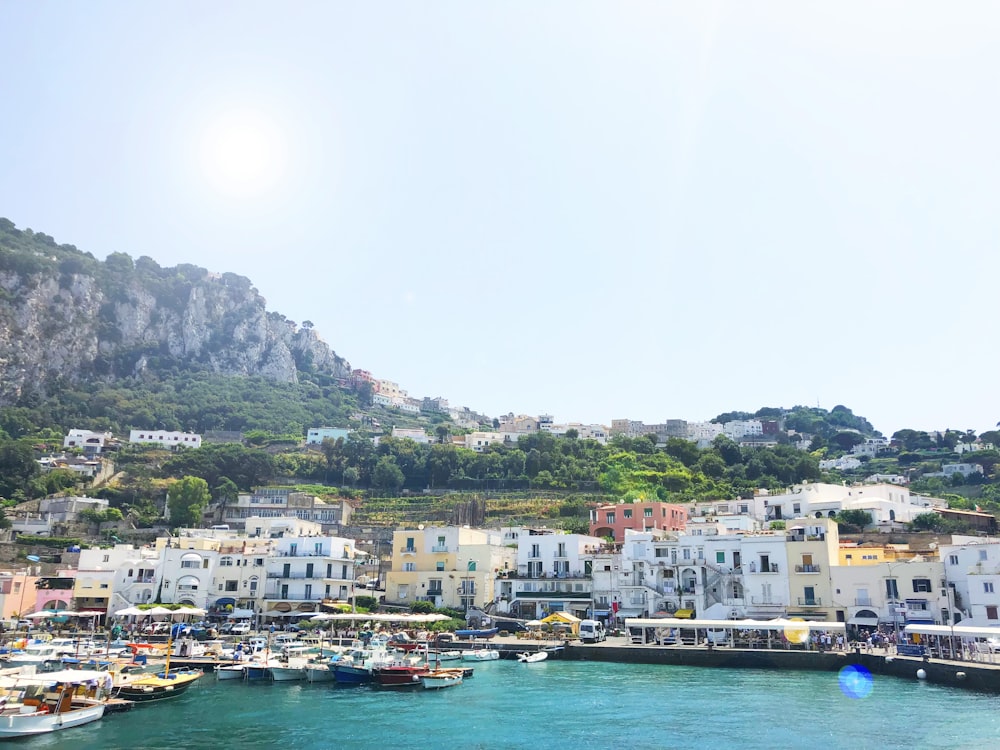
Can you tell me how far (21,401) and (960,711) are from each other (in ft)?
383

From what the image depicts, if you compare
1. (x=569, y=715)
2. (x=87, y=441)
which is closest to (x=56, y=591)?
(x=569, y=715)

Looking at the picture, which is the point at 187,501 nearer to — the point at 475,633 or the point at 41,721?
the point at 475,633

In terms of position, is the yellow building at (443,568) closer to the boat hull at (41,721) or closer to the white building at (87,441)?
the boat hull at (41,721)

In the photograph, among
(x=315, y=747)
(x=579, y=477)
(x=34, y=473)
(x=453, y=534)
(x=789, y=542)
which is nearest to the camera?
(x=315, y=747)

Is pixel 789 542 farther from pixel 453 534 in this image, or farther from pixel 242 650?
pixel 242 650

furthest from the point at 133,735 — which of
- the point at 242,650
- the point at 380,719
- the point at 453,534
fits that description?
the point at 453,534

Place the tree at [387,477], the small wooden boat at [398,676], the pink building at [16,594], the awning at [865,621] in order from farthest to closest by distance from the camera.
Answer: the tree at [387,477]
the pink building at [16,594]
the awning at [865,621]
the small wooden boat at [398,676]

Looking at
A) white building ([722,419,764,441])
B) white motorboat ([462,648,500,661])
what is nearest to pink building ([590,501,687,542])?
white motorboat ([462,648,500,661])

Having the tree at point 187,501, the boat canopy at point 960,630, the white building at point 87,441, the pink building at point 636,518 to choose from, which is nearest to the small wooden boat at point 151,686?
the boat canopy at point 960,630

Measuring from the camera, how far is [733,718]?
92.6 feet

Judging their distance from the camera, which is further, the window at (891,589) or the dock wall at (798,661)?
the window at (891,589)

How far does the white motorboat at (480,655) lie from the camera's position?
43906 mm

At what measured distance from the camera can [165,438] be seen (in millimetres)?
113125

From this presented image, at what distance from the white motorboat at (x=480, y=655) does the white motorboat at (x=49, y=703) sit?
19551mm
